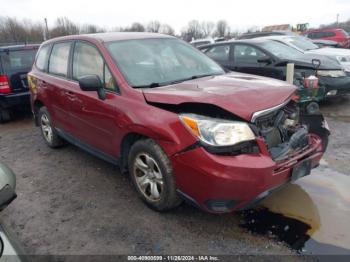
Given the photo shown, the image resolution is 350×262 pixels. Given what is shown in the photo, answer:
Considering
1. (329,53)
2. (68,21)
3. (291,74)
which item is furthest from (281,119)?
(68,21)

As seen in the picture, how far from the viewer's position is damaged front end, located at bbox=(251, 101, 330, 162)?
2.99 meters

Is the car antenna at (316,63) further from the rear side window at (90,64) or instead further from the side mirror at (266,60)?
the rear side window at (90,64)

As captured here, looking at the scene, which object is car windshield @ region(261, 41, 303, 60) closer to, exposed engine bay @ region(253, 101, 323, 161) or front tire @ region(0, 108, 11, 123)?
exposed engine bay @ region(253, 101, 323, 161)

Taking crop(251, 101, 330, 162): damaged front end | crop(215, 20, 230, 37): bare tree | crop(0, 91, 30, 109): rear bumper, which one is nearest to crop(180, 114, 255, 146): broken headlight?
crop(251, 101, 330, 162): damaged front end

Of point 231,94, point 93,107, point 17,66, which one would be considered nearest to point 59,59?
point 93,107

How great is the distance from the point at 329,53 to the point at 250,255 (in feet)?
23.2

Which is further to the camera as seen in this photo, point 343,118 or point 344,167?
point 343,118

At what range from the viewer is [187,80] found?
3.76 m

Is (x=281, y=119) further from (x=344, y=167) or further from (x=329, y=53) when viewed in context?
(x=329, y=53)

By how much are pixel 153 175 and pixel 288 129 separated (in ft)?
4.59

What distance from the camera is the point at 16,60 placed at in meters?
7.70

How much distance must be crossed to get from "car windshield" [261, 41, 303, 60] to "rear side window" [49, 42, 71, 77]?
4562mm

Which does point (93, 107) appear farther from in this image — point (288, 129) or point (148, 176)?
point (288, 129)

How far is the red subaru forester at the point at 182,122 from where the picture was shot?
2.76 meters
